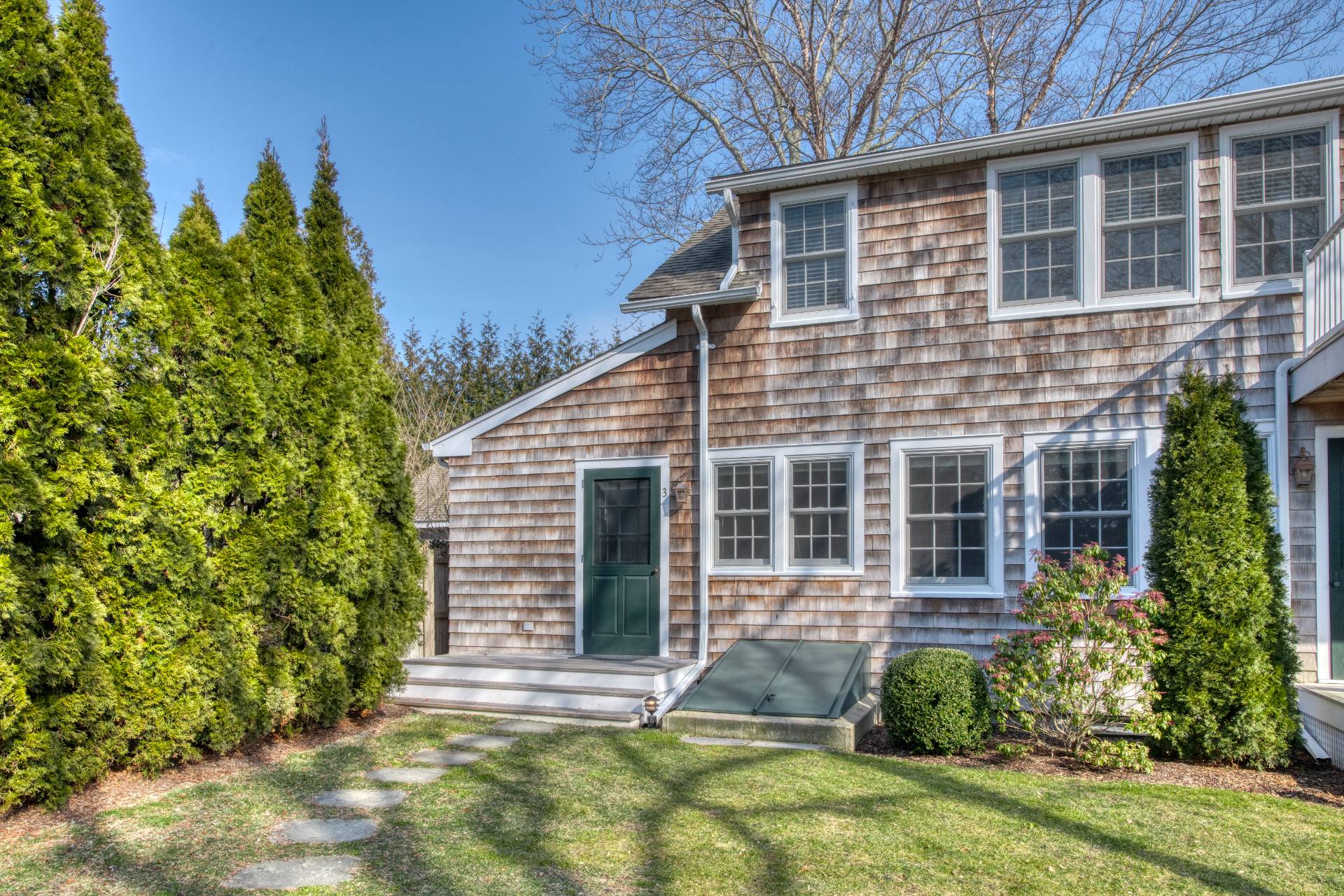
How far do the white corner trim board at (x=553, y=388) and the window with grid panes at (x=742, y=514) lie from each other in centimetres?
152

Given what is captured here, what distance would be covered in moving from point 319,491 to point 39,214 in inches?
104

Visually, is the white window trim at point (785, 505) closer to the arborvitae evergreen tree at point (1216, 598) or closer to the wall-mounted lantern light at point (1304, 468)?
the arborvitae evergreen tree at point (1216, 598)

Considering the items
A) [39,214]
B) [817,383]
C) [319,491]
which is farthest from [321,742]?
[817,383]

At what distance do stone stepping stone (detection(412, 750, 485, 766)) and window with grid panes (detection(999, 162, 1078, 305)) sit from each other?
5921mm

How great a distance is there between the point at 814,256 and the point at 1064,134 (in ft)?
7.87

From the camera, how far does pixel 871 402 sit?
8.45 metres

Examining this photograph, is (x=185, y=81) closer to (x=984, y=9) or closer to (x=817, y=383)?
(x=817, y=383)

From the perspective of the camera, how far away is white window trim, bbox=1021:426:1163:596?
740 centimetres

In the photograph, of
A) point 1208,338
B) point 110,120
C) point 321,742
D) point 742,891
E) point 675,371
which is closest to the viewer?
point 742,891

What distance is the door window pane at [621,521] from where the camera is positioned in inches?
370

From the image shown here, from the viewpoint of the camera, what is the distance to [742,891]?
3.78 metres

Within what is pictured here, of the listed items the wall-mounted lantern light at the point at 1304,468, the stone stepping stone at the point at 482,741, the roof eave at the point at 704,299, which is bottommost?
the stone stepping stone at the point at 482,741

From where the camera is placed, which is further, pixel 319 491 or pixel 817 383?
pixel 817 383

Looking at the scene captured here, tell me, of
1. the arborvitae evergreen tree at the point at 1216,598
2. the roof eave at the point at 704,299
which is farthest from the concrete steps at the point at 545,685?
the arborvitae evergreen tree at the point at 1216,598
